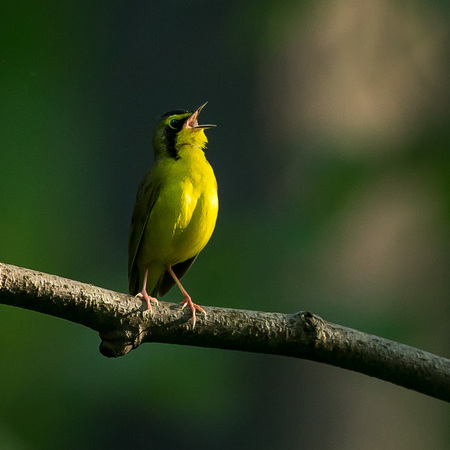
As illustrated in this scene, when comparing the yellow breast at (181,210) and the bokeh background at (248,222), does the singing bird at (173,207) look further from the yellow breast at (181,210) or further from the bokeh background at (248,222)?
the bokeh background at (248,222)

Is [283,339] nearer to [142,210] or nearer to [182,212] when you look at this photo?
[182,212]

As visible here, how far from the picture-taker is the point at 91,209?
9773 mm

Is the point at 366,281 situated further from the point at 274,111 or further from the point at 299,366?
the point at 274,111

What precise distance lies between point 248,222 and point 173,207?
2.46 metres

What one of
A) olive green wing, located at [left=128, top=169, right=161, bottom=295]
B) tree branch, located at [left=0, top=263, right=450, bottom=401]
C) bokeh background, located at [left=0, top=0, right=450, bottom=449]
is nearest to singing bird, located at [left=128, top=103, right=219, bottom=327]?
olive green wing, located at [left=128, top=169, right=161, bottom=295]

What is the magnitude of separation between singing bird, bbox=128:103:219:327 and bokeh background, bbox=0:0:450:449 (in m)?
1.14

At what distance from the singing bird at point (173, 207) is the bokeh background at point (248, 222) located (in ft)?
3.74

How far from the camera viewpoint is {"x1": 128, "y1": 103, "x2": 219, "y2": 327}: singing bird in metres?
5.33

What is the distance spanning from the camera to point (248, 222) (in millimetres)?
7711

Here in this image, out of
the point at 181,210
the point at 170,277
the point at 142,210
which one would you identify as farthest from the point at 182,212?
the point at 170,277

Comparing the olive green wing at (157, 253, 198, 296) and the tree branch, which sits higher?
the olive green wing at (157, 253, 198, 296)

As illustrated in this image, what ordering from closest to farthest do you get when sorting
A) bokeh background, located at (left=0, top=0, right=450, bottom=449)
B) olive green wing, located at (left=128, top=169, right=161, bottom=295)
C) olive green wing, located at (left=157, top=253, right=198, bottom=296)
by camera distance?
olive green wing, located at (left=128, top=169, right=161, bottom=295) < olive green wing, located at (left=157, top=253, right=198, bottom=296) < bokeh background, located at (left=0, top=0, right=450, bottom=449)

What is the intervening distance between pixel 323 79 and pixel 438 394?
565 centimetres

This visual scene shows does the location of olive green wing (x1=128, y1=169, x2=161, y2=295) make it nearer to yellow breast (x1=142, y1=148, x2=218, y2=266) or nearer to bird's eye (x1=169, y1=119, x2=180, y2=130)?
yellow breast (x1=142, y1=148, x2=218, y2=266)
